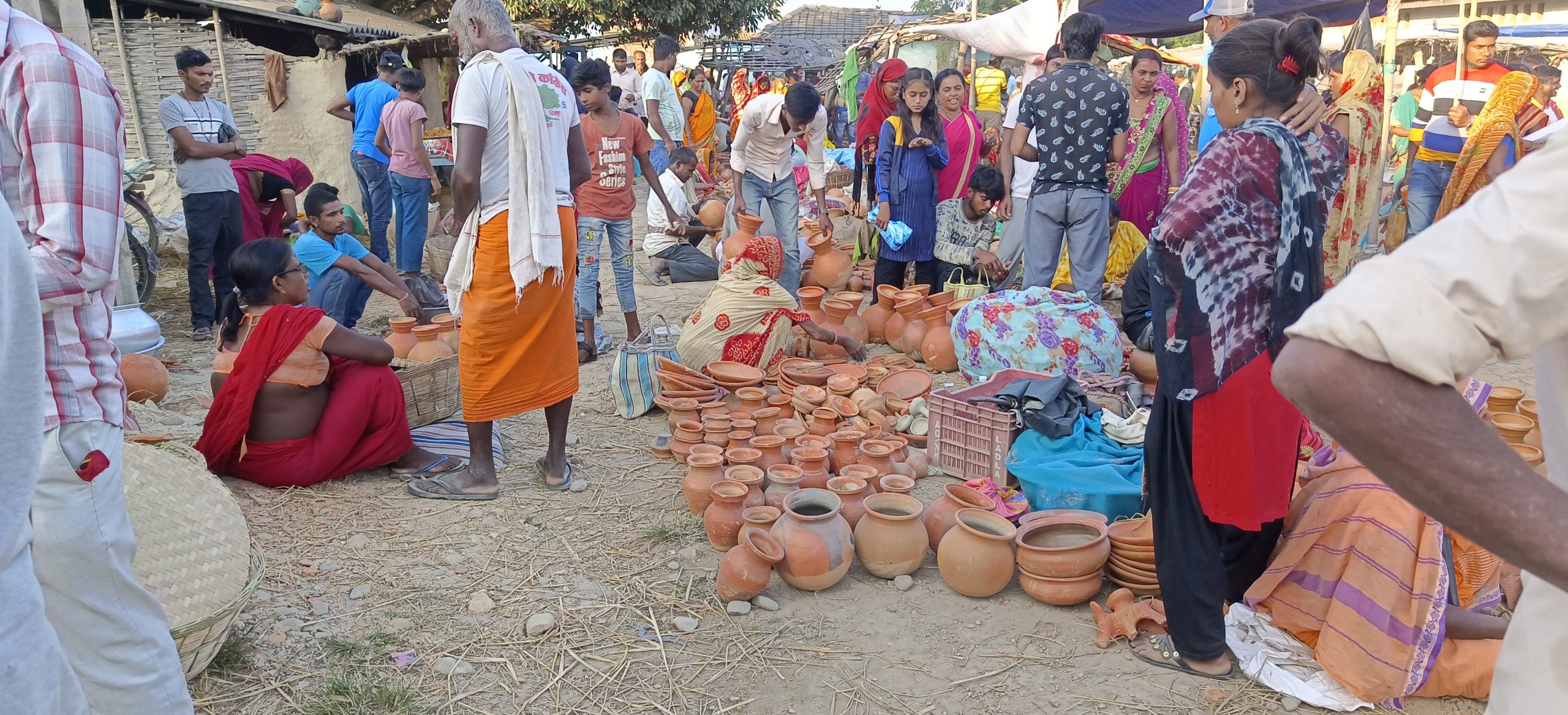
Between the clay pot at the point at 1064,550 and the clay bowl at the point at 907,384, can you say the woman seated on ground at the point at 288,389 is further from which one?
the clay pot at the point at 1064,550

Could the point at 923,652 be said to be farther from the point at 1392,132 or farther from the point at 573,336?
the point at 1392,132

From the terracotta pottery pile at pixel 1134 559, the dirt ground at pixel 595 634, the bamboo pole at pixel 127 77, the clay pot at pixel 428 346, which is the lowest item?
the dirt ground at pixel 595 634

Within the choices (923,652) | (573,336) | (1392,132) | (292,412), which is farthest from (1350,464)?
(1392,132)

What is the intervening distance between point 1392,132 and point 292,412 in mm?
9529

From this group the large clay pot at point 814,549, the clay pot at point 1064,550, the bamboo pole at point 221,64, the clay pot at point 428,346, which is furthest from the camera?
the bamboo pole at point 221,64

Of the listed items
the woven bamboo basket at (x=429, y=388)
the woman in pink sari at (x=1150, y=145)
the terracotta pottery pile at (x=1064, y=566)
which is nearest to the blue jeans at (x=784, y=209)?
the woman in pink sari at (x=1150, y=145)

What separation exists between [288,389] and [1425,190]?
7330 mm

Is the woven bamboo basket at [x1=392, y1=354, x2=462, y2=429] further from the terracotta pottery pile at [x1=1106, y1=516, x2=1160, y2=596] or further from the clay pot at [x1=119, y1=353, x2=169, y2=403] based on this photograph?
the terracotta pottery pile at [x1=1106, y1=516, x2=1160, y2=596]

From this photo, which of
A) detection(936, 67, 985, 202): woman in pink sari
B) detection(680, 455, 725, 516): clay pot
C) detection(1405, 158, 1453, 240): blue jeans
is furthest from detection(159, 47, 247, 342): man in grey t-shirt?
detection(1405, 158, 1453, 240): blue jeans

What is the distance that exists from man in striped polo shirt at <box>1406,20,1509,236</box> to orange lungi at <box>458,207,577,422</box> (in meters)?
6.17

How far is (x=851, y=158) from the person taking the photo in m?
11.3

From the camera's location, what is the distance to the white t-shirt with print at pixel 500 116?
3.50 meters

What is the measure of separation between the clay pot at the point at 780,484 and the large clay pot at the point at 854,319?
235 centimetres

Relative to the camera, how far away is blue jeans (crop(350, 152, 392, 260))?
7699 millimetres
